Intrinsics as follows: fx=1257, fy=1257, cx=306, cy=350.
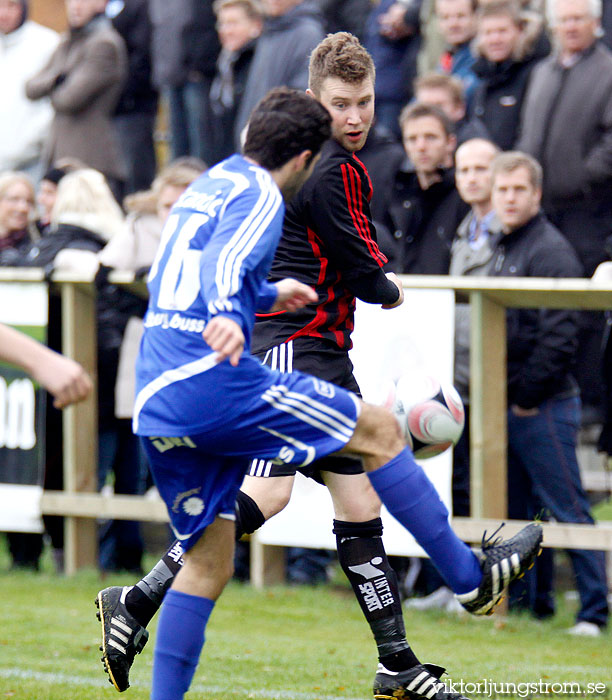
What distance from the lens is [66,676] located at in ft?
19.1

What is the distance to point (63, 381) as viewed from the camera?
3.39 metres

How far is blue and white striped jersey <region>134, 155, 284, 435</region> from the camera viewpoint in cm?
395

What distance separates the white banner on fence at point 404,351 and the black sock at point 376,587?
222 centimetres

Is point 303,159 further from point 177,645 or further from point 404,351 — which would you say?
point 404,351

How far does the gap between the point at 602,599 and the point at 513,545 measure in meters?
2.76

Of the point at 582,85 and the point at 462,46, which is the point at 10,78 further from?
the point at 582,85

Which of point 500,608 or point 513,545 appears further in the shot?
point 500,608

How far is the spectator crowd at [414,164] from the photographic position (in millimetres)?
7453

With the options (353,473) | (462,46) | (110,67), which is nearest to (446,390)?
(353,473)

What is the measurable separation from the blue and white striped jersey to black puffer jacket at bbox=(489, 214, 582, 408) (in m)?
3.40

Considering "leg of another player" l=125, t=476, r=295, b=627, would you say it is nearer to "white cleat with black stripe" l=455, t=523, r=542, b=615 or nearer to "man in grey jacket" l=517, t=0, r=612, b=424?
"white cleat with black stripe" l=455, t=523, r=542, b=615

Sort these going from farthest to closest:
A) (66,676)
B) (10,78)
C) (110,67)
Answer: (10,78)
(110,67)
(66,676)

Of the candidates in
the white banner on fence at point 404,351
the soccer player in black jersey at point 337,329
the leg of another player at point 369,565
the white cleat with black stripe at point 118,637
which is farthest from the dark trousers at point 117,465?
the leg of another player at point 369,565

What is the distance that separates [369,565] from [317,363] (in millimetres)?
831
